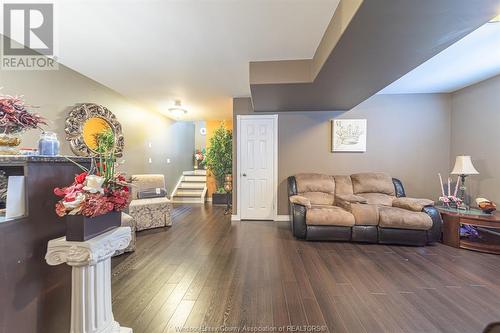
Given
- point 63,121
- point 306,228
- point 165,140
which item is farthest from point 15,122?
point 165,140

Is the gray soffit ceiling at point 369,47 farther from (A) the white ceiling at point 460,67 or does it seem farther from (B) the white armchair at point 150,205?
(B) the white armchair at point 150,205

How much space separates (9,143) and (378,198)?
15.0 feet

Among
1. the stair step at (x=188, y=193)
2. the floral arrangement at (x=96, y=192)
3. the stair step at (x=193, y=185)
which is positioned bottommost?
the stair step at (x=188, y=193)

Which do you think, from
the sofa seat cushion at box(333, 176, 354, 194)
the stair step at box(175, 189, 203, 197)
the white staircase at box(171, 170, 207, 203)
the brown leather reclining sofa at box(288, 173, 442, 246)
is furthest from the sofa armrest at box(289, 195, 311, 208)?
the stair step at box(175, 189, 203, 197)

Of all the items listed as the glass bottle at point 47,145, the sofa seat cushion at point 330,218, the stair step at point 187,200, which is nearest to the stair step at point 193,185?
the stair step at point 187,200

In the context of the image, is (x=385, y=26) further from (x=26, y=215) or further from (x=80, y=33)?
(x=80, y=33)

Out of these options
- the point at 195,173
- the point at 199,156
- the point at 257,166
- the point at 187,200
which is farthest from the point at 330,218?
the point at 199,156

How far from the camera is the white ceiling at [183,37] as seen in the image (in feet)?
6.14

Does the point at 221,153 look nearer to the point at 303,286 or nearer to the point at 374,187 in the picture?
the point at 374,187

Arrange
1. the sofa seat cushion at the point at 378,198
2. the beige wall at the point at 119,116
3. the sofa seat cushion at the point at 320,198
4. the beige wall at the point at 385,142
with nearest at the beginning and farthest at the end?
the beige wall at the point at 119,116 → the sofa seat cushion at the point at 378,198 → the sofa seat cushion at the point at 320,198 → the beige wall at the point at 385,142

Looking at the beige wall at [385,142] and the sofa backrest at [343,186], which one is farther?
the beige wall at [385,142]

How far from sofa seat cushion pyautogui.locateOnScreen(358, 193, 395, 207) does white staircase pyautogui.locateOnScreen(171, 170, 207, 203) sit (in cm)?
450

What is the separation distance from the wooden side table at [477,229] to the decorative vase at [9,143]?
4810 mm

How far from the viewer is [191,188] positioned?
7078mm
